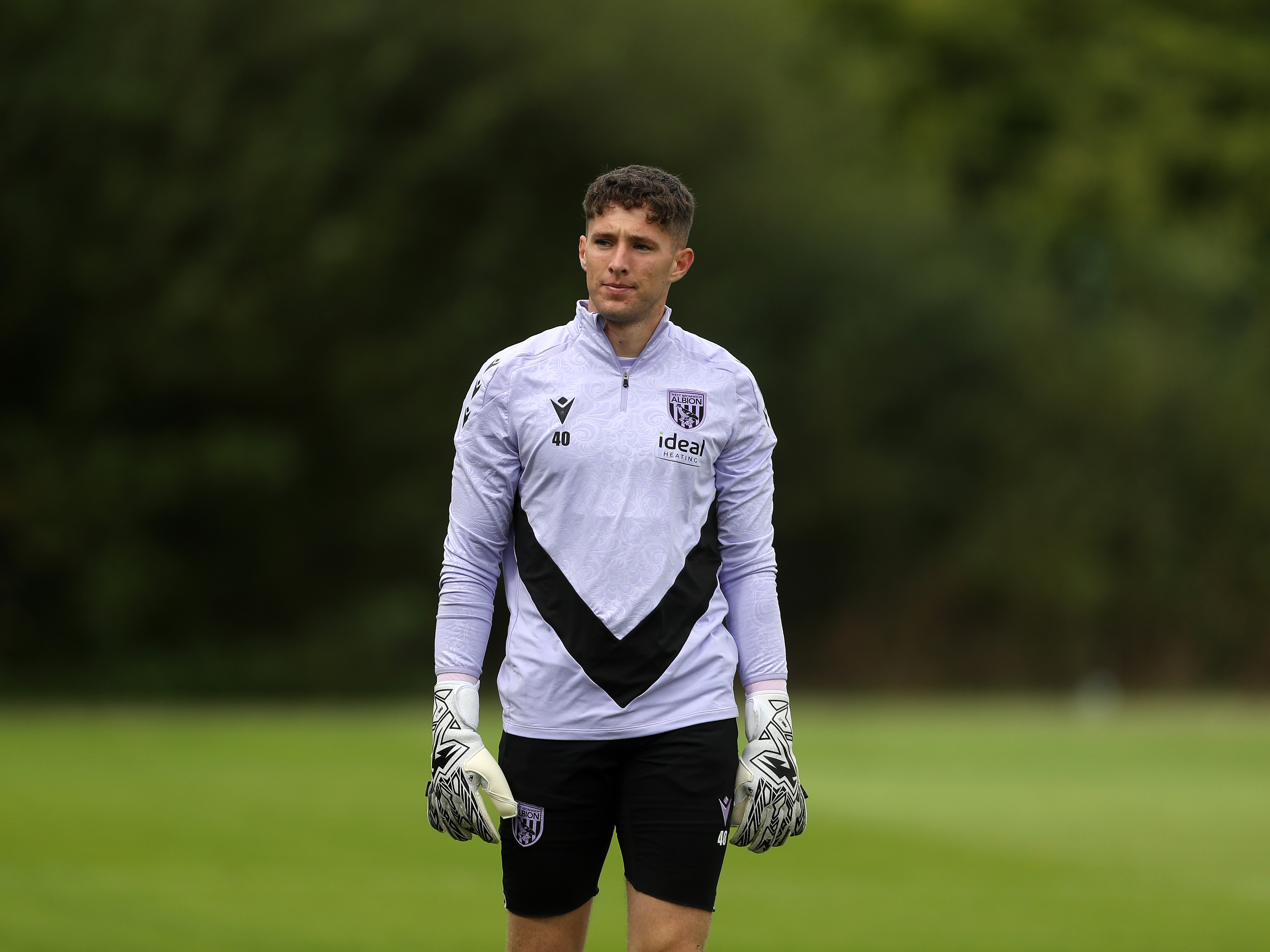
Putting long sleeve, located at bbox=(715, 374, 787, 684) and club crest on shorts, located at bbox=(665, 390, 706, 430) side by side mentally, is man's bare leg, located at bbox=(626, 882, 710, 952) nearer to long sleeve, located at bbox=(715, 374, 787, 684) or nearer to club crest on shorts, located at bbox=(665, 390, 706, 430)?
long sleeve, located at bbox=(715, 374, 787, 684)

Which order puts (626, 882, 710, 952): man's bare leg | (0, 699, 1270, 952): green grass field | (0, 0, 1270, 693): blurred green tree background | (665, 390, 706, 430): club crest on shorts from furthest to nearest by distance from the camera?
(0, 0, 1270, 693): blurred green tree background → (0, 699, 1270, 952): green grass field → (665, 390, 706, 430): club crest on shorts → (626, 882, 710, 952): man's bare leg

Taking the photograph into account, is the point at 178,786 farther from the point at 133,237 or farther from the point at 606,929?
the point at 133,237

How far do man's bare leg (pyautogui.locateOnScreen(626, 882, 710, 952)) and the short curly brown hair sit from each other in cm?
136

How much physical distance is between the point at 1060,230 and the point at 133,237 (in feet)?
52.2

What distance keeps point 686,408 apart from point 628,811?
0.84 m

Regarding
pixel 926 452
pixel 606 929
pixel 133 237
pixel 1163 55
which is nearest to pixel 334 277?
pixel 133 237

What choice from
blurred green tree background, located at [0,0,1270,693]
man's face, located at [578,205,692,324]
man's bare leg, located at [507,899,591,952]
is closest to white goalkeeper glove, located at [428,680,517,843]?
man's bare leg, located at [507,899,591,952]

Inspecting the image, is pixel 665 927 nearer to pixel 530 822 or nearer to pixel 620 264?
pixel 530 822

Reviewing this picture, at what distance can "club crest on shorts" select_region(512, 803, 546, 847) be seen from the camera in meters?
3.70

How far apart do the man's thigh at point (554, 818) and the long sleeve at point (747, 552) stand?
38 cm

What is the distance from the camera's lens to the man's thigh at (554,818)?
369 cm

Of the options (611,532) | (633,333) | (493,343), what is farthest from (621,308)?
(493,343)

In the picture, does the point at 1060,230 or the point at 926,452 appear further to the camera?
the point at 1060,230

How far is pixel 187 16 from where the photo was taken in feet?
74.0
